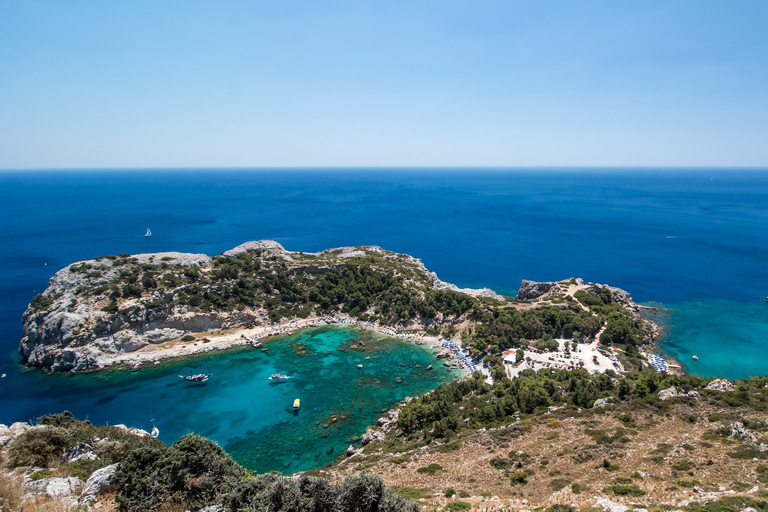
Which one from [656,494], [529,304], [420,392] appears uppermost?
[656,494]

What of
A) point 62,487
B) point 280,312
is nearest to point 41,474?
point 62,487

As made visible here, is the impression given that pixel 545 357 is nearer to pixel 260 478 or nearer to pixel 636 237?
pixel 260 478

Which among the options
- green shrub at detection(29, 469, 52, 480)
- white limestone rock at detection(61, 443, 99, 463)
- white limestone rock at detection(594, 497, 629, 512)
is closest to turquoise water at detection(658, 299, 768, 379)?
white limestone rock at detection(594, 497, 629, 512)

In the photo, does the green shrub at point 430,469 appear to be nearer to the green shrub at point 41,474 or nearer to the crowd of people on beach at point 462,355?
the green shrub at point 41,474

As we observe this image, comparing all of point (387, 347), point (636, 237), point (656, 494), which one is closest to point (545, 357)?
point (387, 347)

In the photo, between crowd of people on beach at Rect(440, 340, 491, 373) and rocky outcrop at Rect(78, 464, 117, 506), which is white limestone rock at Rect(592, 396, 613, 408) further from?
rocky outcrop at Rect(78, 464, 117, 506)

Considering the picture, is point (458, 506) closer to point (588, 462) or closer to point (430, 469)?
point (430, 469)
